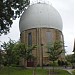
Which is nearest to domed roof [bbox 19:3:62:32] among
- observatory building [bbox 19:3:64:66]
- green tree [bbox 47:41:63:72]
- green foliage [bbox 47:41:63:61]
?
observatory building [bbox 19:3:64:66]

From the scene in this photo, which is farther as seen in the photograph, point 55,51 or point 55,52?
point 55,51

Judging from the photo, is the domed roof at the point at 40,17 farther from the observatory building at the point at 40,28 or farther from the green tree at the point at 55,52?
the green tree at the point at 55,52

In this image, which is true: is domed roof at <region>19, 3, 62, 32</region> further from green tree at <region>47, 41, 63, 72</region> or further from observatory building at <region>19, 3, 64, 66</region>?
green tree at <region>47, 41, 63, 72</region>

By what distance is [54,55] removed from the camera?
1633 inches

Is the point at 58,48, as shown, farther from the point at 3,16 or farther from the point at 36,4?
the point at 36,4

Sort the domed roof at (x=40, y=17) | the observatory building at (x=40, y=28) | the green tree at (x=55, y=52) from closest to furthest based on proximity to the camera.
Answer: the green tree at (x=55, y=52), the observatory building at (x=40, y=28), the domed roof at (x=40, y=17)

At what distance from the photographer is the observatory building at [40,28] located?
53.2 meters

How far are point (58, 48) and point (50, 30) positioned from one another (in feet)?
41.4

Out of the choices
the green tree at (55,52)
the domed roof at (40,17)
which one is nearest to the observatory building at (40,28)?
the domed roof at (40,17)

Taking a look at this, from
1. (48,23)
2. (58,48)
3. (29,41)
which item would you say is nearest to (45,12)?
(48,23)

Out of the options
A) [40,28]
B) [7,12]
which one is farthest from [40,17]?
[7,12]

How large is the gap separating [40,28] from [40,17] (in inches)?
83.7

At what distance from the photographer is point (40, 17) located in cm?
5412

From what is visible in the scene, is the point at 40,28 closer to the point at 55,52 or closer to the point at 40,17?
the point at 40,17
